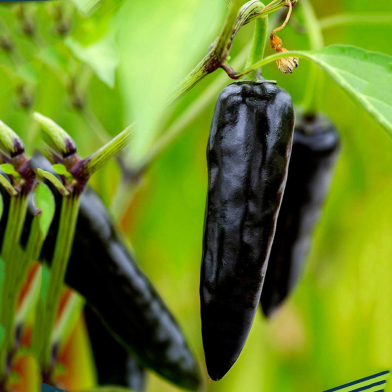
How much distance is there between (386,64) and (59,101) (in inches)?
17.8

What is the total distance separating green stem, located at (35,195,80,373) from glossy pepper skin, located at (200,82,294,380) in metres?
0.13

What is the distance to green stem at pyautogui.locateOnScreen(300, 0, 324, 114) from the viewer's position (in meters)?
0.51

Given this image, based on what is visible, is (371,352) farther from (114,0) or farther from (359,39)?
(114,0)

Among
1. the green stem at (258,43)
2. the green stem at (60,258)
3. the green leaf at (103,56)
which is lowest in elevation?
the green stem at (60,258)

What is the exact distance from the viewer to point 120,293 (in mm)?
516

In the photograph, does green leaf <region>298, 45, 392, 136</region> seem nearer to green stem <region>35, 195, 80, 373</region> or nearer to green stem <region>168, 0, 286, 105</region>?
green stem <region>168, 0, 286, 105</region>

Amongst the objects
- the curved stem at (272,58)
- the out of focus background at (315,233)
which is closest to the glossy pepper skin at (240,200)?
the curved stem at (272,58)

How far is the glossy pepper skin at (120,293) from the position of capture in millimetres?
482

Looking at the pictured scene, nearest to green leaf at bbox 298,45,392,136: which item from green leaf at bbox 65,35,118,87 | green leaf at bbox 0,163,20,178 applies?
green leaf at bbox 65,35,118,87

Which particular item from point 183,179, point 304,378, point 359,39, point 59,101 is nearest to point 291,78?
point 359,39

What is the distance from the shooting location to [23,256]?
0.46 m

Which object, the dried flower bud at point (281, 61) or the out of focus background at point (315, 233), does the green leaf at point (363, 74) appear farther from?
the out of focus background at point (315, 233)

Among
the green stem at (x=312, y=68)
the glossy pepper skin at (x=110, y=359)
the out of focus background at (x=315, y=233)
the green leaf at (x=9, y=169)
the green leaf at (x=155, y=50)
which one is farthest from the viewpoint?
the out of focus background at (x=315, y=233)

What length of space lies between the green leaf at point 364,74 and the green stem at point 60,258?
216 mm
